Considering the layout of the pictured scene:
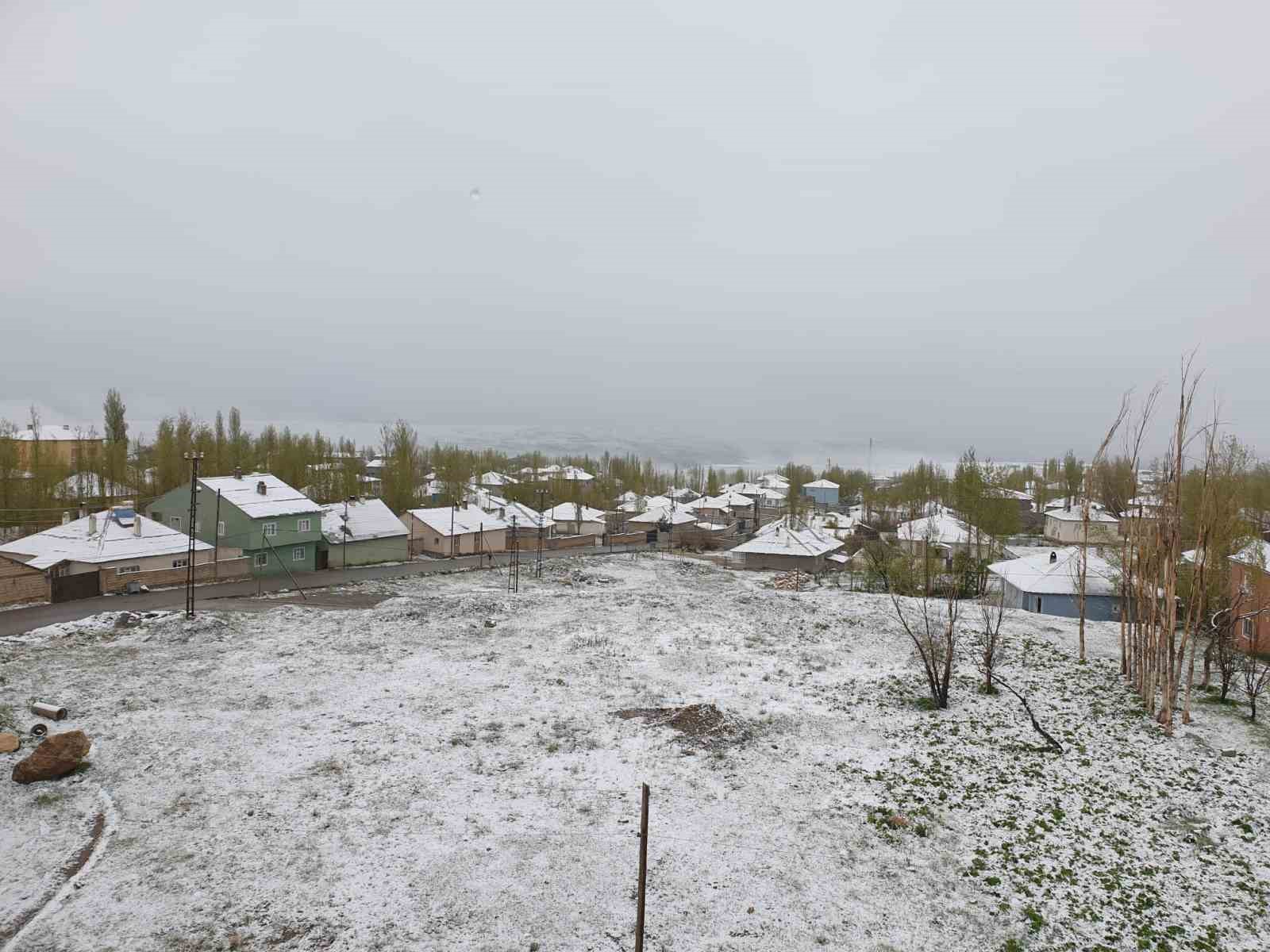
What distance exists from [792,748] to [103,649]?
22.7 meters

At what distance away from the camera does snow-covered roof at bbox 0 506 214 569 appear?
30.9 meters

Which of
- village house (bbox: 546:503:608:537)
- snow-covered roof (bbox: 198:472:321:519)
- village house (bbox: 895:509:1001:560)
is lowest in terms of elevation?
village house (bbox: 546:503:608:537)

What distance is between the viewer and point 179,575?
34.1 metres

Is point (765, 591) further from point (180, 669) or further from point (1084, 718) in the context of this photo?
point (180, 669)

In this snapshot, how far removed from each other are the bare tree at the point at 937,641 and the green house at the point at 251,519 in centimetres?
3408

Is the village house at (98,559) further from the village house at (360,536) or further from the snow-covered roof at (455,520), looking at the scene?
the snow-covered roof at (455,520)

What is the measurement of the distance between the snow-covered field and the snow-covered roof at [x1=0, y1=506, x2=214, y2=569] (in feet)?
38.6

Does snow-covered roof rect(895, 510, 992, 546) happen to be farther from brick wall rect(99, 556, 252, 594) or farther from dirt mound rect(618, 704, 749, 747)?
brick wall rect(99, 556, 252, 594)

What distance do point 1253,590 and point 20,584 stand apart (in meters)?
52.0

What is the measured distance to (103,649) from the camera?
69.8 feet

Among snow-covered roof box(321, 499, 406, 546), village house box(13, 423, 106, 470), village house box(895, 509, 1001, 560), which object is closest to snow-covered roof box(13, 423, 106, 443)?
village house box(13, 423, 106, 470)

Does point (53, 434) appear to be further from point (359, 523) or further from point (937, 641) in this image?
point (937, 641)

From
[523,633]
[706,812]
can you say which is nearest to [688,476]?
[523,633]

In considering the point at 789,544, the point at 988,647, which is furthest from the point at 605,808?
the point at 789,544
